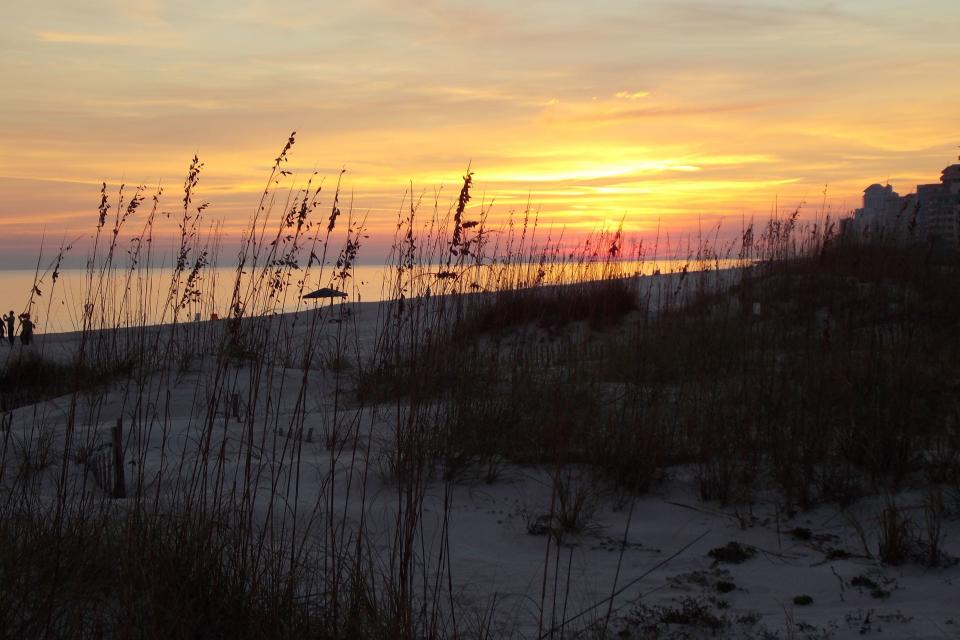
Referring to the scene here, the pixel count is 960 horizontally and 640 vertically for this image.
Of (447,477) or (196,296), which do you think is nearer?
(447,477)

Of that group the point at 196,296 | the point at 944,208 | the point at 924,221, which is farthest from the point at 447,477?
the point at 924,221

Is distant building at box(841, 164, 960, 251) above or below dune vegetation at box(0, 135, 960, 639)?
above

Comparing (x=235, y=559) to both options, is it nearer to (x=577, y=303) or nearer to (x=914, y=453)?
(x=914, y=453)

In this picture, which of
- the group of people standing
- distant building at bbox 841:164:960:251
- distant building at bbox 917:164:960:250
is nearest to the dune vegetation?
the group of people standing

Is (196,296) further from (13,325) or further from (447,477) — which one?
(447,477)

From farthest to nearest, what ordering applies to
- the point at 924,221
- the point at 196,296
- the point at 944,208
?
1. the point at 924,221
2. the point at 944,208
3. the point at 196,296

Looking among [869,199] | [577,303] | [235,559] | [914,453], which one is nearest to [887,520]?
[914,453]

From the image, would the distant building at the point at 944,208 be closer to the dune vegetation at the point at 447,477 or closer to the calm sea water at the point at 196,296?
the calm sea water at the point at 196,296

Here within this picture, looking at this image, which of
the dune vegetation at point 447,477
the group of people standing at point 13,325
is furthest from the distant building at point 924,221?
the group of people standing at point 13,325

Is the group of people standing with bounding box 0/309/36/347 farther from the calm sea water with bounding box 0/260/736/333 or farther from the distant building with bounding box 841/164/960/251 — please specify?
the distant building with bounding box 841/164/960/251

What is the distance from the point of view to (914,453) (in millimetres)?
3715

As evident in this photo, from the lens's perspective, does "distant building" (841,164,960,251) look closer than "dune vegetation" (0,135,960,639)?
No

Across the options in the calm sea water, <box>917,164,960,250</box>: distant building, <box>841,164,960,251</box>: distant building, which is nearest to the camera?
the calm sea water

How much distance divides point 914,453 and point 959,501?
0.54 meters
